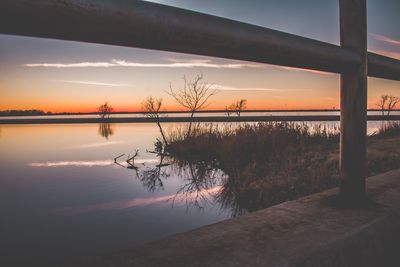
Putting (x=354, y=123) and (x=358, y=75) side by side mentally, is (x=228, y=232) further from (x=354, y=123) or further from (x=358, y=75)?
(x=358, y=75)

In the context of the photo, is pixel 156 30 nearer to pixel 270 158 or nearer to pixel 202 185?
pixel 202 185

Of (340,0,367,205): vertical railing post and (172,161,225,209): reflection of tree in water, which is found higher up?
(340,0,367,205): vertical railing post

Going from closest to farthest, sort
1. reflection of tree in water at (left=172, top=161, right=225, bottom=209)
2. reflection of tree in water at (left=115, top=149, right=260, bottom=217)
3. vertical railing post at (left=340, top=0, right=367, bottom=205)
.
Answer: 1. vertical railing post at (left=340, top=0, right=367, bottom=205)
2. reflection of tree in water at (left=115, top=149, right=260, bottom=217)
3. reflection of tree in water at (left=172, top=161, right=225, bottom=209)

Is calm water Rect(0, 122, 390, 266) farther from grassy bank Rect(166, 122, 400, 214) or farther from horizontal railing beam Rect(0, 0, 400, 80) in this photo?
horizontal railing beam Rect(0, 0, 400, 80)

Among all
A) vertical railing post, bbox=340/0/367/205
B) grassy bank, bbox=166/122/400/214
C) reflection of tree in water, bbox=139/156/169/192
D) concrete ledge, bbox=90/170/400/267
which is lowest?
reflection of tree in water, bbox=139/156/169/192

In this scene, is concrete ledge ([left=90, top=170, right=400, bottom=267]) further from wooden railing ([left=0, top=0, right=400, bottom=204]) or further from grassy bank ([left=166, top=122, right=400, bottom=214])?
grassy bank ([left=166, top=122, right=400, bottom=214])

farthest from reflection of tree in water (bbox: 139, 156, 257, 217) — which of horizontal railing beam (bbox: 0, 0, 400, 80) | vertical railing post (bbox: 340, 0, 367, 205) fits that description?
horizontal railing beam (bbox: 0, 0, 400, 80)

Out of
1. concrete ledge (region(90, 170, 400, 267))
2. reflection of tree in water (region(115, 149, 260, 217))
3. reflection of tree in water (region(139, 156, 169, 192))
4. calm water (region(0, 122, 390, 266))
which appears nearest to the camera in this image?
concrete ledge (region(90, 170, 400, 267))

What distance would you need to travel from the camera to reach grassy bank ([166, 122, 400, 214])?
4.05m

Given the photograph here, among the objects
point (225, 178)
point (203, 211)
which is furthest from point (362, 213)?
point (225, 178)

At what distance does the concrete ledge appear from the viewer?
779mm

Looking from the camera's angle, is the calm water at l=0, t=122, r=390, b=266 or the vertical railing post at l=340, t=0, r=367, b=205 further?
the calm water at l=0, t=122, r=390, b=266

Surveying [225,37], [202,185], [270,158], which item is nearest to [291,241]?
[225,37]

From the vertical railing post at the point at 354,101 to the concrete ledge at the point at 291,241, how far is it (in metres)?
0.13
